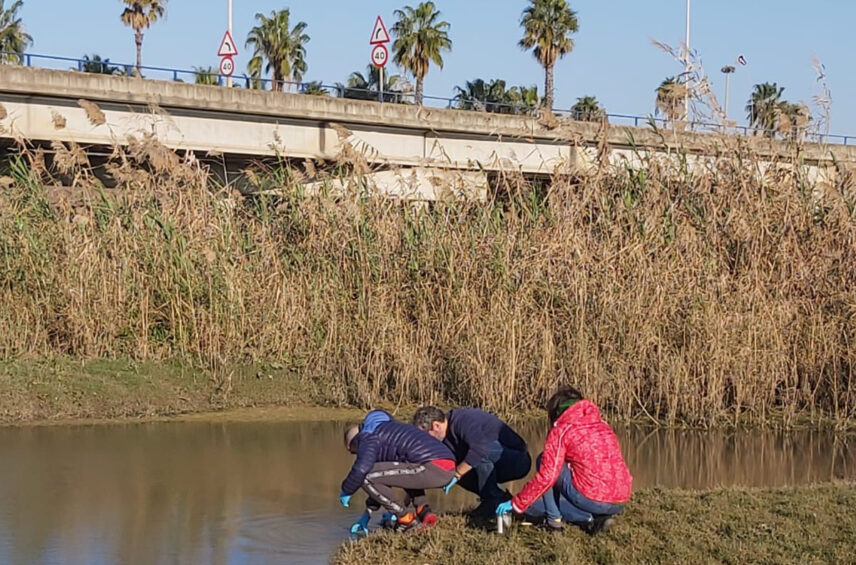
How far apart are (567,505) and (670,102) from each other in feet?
29.6

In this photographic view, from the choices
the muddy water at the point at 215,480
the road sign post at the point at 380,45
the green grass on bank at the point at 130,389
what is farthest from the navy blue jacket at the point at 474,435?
the road sign post at the point at 380,45

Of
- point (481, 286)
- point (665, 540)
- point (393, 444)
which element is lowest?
point (665, 540)

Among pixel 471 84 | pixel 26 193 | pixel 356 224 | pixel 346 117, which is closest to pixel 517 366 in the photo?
pixel 356 224

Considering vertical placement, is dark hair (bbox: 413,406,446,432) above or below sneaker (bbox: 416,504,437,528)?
above

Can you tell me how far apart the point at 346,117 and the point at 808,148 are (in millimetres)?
12390

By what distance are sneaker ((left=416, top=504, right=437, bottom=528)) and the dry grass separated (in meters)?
4.81

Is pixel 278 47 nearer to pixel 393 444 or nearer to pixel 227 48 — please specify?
pixel 227 48

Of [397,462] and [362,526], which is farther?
[362,526]

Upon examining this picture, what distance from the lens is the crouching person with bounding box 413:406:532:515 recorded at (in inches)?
283

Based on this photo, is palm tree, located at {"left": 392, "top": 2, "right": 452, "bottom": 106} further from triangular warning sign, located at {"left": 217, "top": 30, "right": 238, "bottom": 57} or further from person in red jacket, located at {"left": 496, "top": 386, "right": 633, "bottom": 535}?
person in red jacket, located at {"left": 496, "top": 386, "right": 633, "bottom": 535}

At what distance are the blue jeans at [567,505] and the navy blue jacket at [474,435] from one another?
0.56m

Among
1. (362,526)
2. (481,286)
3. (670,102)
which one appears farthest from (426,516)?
(670,102)

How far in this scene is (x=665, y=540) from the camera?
658cm

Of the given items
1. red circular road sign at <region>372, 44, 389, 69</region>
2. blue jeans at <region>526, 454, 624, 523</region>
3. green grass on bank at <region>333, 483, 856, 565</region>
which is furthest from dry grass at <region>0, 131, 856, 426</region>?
red circular road sign at <region>372, 44, 389, 69</region>
